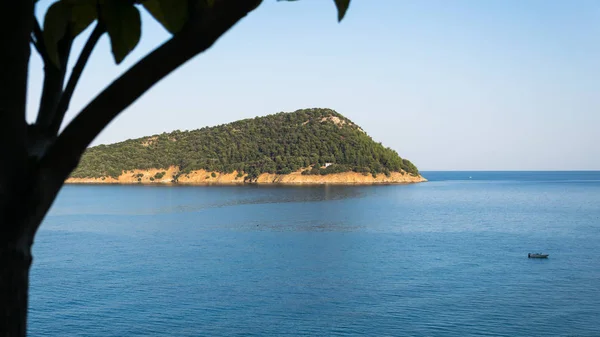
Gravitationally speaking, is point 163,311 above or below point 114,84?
below

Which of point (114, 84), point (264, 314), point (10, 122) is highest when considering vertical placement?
point (114, 84)

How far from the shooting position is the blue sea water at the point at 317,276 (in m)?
32.5

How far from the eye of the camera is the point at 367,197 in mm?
127312

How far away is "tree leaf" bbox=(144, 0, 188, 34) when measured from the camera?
5.33 ft

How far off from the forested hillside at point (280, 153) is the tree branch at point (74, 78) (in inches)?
6698

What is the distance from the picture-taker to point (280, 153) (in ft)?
592

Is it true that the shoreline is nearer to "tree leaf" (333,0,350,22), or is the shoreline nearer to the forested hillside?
the forested hillside

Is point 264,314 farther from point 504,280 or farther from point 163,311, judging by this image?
point 504,280

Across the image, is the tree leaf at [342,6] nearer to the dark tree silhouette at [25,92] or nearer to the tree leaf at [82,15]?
the dark tree silhouette at [25,92]

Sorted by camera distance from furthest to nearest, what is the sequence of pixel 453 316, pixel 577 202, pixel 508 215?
pixel 577 202, pixel 508 215, pixel 453 316

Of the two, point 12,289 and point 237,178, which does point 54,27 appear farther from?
point 237,178

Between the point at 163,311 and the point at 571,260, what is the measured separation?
117ft

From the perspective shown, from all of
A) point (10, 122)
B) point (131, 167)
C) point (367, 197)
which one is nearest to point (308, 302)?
point (10, 122)

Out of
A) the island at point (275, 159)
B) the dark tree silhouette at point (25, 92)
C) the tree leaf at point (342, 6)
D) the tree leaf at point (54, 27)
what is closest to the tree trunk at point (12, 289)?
the dark tree silhouette at point (25, 92)
